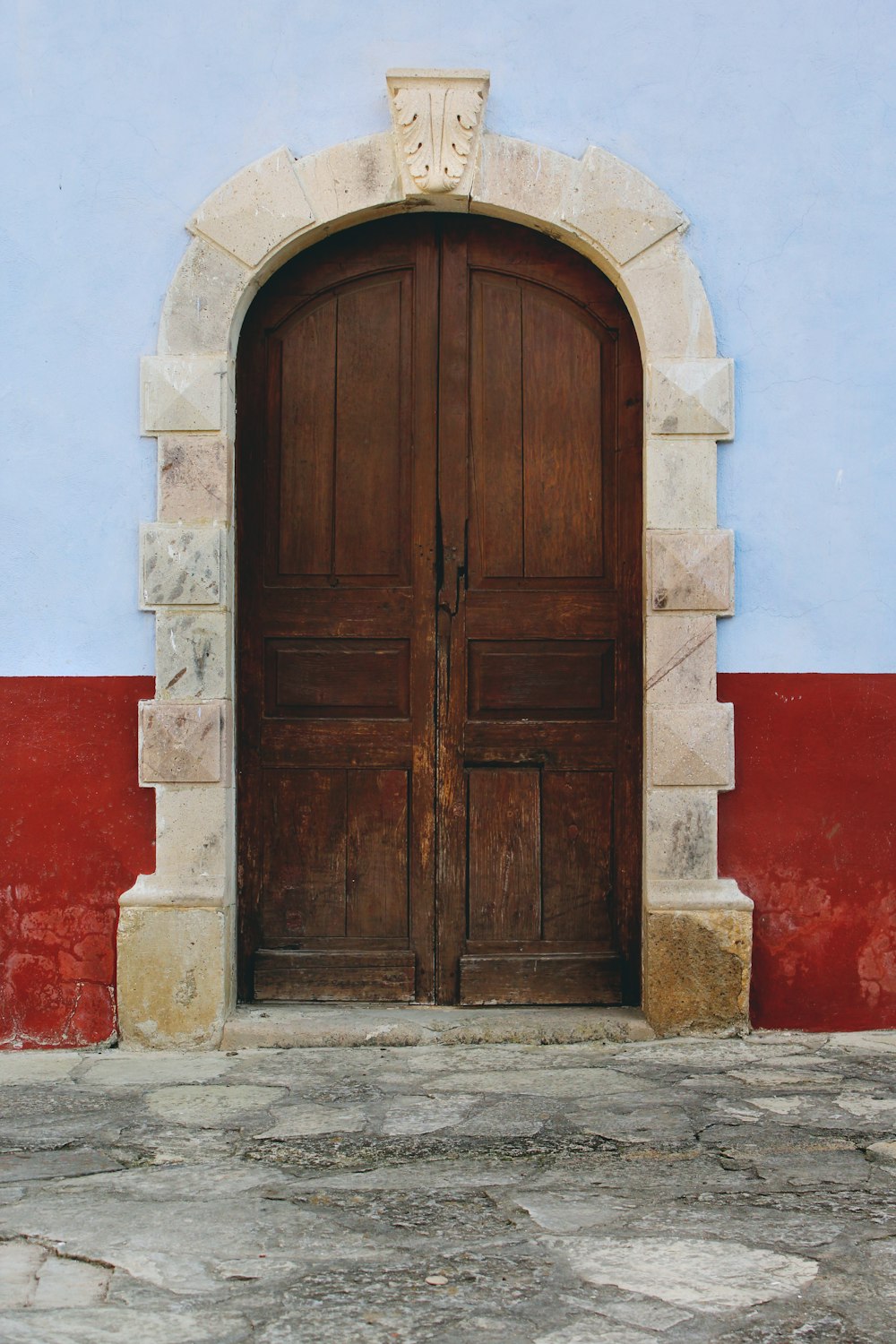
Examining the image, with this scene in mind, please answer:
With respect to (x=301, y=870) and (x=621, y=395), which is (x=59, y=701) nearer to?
(x=301, y=870)

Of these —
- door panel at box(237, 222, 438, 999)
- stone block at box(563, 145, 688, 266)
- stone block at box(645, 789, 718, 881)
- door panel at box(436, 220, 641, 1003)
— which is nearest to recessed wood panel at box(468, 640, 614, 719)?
door panel at box(436, 220, 641, 1003)

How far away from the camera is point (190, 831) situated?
446 cm

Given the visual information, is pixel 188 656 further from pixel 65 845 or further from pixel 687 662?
pixel 687 662

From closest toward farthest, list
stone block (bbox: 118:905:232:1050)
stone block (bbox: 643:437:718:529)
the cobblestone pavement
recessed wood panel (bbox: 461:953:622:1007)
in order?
1. the cobblestone pavement
2. stone block (bbox: 118:905:232:1050)
3. stone block (bbox: 643:437:718:529)
4. recessed wood panel (bbox: 461:953:622:1007)

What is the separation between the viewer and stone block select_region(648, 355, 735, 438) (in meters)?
4.51

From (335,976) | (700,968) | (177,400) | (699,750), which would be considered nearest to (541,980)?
(700,968)

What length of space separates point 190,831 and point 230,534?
1011 mm

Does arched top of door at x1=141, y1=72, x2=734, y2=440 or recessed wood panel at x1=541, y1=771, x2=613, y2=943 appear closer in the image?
arched top of door at x1=141, y1=72, x2=734, y2=440

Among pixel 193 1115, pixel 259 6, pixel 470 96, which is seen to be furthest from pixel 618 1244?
pixel 259 6

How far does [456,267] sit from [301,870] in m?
2.19

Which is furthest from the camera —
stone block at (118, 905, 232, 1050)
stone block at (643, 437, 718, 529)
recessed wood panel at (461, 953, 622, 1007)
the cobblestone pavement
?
recessed wood panel at (461, 953, 622, 1007)

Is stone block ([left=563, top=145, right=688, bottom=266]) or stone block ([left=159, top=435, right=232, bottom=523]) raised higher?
stone block ([left=563, top=145, right=688, bottom=266])

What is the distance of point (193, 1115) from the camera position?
3.70 meters

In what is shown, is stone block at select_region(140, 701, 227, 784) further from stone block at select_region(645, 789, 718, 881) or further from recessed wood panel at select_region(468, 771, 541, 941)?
stone block at select_region(645, 789, 718, 881)
